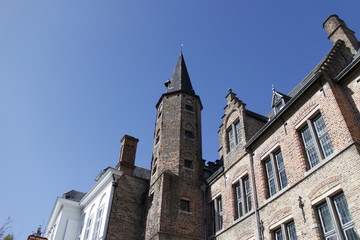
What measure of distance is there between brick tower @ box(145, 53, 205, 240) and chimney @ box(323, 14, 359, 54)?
10.3 meters

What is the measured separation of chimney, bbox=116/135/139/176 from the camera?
2242cm

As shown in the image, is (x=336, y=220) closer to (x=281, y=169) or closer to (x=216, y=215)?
(x=281, y=169)

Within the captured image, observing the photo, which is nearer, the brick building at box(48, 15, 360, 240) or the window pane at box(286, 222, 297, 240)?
the brick building at box(48, 15, 360, 240)

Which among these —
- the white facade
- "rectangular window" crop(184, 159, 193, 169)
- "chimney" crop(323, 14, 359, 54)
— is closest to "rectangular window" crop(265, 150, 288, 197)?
"chimney" crop(323, 14, 359, 54)

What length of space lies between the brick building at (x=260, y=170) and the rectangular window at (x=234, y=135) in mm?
60

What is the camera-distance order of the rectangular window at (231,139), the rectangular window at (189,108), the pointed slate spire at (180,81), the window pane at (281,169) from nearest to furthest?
1. the window pane at (281,169)
2. the rectangular window at (231,139)
3. the rectangular window at (189,108)
4. the pointed slate spire at (180,81)

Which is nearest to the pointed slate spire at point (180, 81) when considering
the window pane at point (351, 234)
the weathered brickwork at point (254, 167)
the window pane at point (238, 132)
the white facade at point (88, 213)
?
the weathered brickwork at point (254, 167)

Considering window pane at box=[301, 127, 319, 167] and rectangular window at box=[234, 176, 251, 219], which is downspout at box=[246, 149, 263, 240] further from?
window pane at box=[301, 127, 319, 167]

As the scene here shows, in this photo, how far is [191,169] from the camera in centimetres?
2056

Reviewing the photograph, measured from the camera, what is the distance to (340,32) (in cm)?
1688

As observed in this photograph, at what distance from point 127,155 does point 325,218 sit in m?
14.9

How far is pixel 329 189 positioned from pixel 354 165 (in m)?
1.20

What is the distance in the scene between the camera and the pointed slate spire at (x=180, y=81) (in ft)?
83.3

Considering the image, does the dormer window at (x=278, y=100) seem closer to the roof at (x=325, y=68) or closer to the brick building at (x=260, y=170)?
the brick building at (x=260, y=170)
